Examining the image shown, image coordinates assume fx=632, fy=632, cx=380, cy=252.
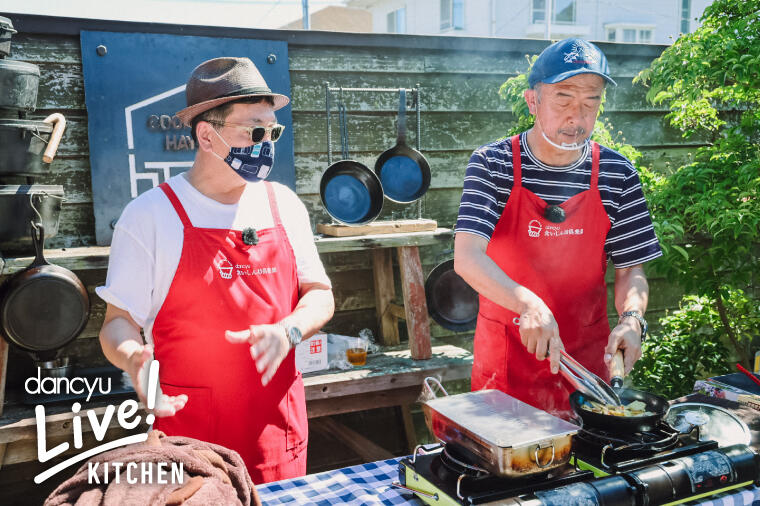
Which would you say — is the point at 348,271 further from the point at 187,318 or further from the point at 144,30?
the point at 187,318


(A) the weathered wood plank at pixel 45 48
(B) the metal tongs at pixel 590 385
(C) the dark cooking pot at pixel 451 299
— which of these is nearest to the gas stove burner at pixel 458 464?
(B) the metal tongs at pixel 590 385

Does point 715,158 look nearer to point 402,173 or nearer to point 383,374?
point 402,173

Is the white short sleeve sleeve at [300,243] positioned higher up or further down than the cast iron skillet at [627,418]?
higher up

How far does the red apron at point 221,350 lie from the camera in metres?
2.04

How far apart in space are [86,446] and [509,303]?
294cm

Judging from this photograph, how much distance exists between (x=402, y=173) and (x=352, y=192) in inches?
14.9

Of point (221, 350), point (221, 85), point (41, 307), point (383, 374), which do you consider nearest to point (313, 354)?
point (383, 374)

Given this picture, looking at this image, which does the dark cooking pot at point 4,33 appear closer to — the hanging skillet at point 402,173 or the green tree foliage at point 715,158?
the hanging skillet at point 402,173

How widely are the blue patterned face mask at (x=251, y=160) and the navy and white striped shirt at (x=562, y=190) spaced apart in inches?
27.9

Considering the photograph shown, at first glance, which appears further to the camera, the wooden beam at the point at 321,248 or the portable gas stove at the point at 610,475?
the wooden beam at the point at 321,248

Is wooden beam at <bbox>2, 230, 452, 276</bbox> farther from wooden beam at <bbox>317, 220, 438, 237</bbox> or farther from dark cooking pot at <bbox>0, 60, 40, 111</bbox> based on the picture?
dark cooking pot at <bbox>0, 60, 40, 111</bbox>

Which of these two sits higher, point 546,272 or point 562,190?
point 562,190

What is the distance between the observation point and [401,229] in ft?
12.5

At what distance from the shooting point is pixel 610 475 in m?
1.50
